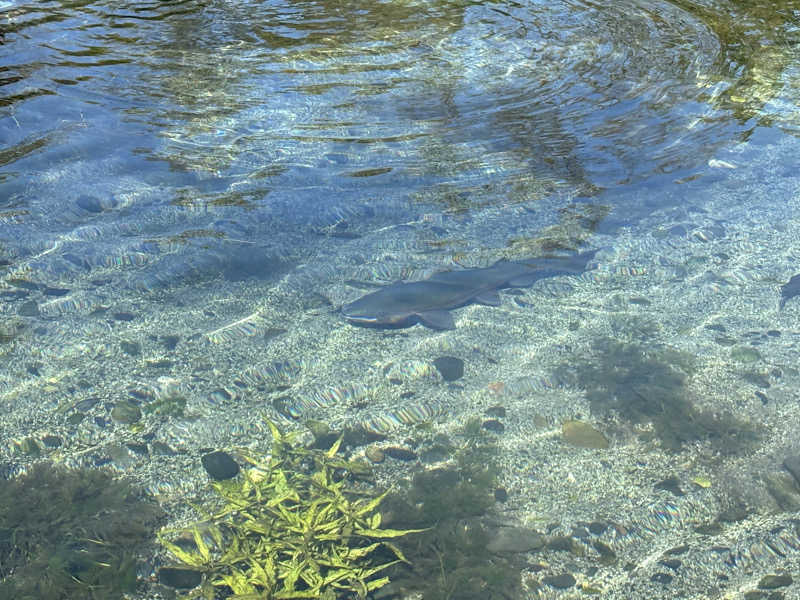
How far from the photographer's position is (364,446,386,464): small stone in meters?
3.50

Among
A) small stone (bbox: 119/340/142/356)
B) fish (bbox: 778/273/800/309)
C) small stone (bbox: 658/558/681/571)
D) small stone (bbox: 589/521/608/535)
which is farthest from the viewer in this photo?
fish (bbox: 778/273/800/309)

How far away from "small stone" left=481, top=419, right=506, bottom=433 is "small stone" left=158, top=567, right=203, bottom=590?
1.60 m

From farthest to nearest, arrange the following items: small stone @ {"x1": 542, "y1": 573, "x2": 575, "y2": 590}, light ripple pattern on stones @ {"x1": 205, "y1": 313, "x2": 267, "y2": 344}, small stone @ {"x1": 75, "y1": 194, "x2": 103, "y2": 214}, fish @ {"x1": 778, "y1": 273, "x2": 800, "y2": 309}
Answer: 1. small stone @ {"x1": 75, "y1": 194, "x2": 103, "y2": 214}
2. fish @ {"x1": 778, "y1": 273, "x2": 800, "y2": 309}
3. light ripple pattern on stones @ {"x1": 205, "y1": 313, "x2": 267, "y2": 344}
4. small stone @ {"x1": 542, "y1": 573, "x2": 575, "y2": 590}

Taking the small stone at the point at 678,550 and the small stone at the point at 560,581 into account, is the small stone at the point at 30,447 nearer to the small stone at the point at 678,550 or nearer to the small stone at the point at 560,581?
the small stone at the point at 560,581

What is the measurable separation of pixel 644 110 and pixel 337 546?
583cm

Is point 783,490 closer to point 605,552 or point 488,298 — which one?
point 605,552

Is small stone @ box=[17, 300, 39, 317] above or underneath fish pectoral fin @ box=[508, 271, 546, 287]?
above

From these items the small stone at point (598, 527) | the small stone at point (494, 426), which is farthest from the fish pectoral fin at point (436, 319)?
the small stone at point (598, 527)

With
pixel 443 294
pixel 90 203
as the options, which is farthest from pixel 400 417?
pixel 90 203

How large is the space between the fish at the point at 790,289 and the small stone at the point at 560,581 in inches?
108

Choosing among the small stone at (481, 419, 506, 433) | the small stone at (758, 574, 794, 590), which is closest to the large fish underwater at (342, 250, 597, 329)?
the small stone at (481, 419, 506, 433)

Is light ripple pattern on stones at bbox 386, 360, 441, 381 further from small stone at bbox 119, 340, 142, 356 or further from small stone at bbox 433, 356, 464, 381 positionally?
small stone at bbox 119, 340, 142, 356

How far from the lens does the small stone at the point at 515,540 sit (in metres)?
3.08

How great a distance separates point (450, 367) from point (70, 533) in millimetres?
2148
